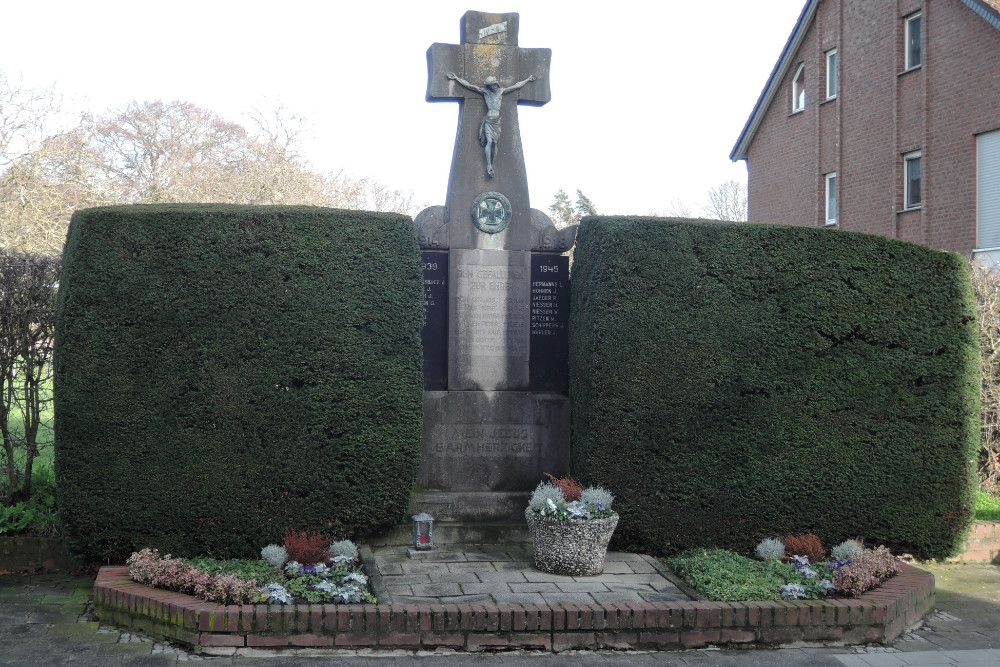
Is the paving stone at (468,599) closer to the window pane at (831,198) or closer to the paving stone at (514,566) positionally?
the paving stone at (514,566)

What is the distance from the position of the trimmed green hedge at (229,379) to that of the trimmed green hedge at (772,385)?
1.87 metres

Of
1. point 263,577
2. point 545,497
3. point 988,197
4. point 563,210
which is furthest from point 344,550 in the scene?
point 563,210

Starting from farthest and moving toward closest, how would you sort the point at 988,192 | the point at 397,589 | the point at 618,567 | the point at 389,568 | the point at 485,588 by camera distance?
the point at 988,192 < the point at 618,567 < the point at 389,568 < the point at 485,588 < the point at 397,589

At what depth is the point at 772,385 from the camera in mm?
8250

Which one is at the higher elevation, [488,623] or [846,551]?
[846,551]

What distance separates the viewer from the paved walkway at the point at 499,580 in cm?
666

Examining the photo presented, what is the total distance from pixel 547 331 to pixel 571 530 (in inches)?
99.1

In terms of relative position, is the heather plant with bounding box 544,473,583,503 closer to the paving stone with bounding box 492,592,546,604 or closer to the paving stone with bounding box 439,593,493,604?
the paving stone with bounding box 492,592,546,604

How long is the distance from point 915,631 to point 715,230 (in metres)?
3.71

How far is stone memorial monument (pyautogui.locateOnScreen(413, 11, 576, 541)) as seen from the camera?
8828 millimetres

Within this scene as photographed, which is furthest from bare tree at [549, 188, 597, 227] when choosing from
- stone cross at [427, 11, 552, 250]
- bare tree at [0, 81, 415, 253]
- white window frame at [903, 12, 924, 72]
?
stone cross at [427, 11, 552, 250]

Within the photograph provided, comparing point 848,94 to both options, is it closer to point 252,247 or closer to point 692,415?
point 692,415

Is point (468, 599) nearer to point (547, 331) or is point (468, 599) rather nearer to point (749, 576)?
point (749, 576)

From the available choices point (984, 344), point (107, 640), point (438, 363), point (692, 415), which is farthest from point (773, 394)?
point (107, 640)
